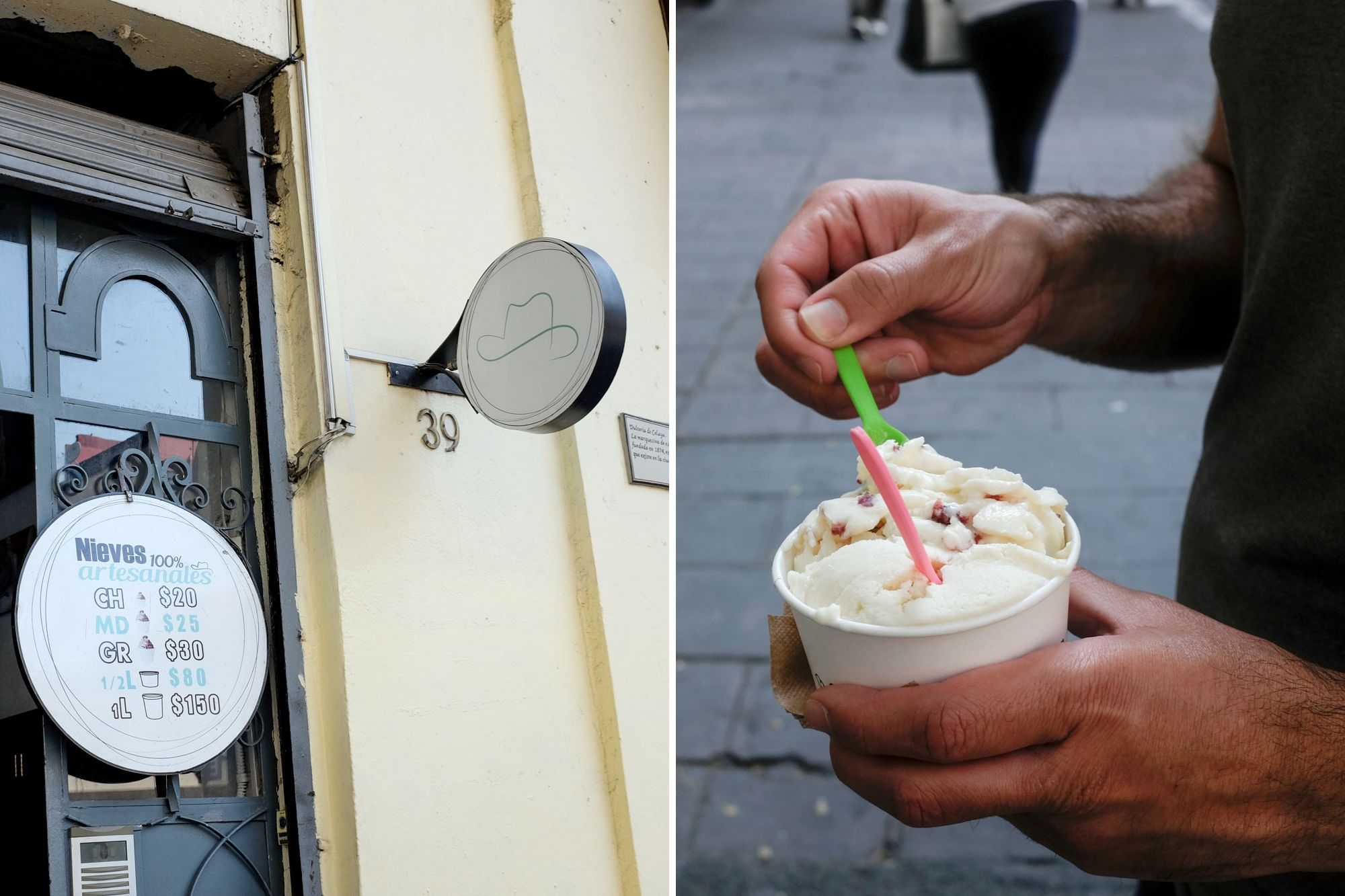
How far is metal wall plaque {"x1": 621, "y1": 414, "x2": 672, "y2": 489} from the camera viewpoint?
4.50 m

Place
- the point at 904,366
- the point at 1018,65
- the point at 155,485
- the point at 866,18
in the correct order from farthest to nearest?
the point at 866,18 → the point at 1018,65 → the point at 155,485 → the point at 904,366

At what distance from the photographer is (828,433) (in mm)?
5320

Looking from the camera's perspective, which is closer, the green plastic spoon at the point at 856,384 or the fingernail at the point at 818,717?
the fingernail at the point at 818,717

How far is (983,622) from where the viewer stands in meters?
1.21

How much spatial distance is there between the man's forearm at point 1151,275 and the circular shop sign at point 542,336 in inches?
61.7

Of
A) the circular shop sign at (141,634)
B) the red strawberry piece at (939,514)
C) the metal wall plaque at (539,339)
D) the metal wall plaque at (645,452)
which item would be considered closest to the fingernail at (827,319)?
the red strawberry piece at (939,514)

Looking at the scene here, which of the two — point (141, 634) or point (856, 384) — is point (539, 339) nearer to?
point (141, 634)

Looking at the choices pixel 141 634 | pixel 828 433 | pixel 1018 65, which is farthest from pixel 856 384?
pixel 1018 65

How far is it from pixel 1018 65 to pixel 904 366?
3966 millimetres

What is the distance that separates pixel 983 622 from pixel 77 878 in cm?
270

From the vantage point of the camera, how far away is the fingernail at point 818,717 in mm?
1319

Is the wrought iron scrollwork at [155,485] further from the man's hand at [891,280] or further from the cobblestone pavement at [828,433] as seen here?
the man's hand at [891,280]

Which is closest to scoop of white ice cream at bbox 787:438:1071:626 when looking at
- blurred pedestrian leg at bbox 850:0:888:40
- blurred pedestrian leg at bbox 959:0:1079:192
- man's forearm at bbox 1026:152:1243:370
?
man's forearm at bbox 1026:152:1243:370

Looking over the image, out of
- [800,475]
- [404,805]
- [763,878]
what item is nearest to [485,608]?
[404,805]
